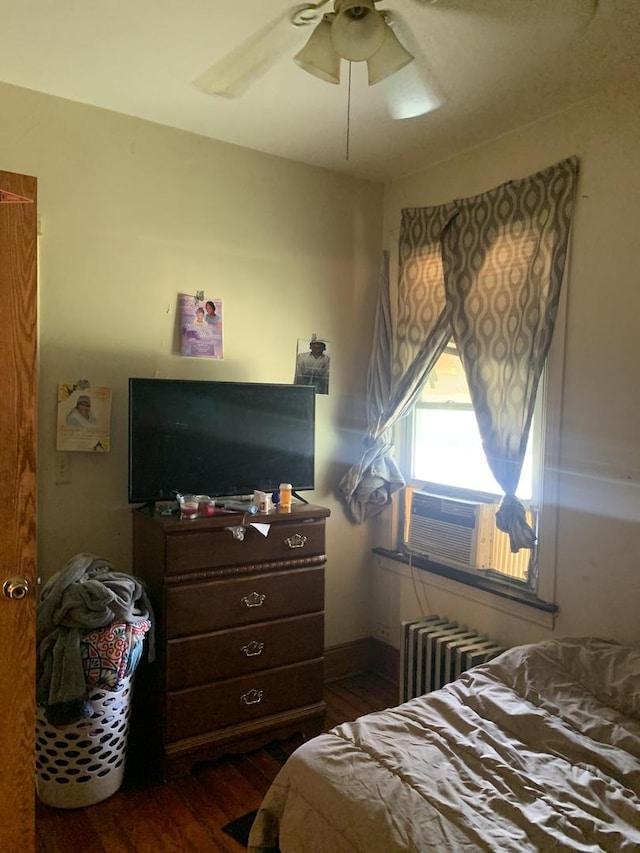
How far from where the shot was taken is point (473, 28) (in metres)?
1.96

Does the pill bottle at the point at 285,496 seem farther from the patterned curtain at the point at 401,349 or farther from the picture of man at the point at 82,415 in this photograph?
the picture of man at the point at 82,415

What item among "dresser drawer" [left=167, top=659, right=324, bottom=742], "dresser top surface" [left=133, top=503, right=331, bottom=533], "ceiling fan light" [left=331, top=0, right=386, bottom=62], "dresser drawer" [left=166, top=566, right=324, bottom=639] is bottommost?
"dresser drawer" [left=167, top=659, right=324, bottom=742]

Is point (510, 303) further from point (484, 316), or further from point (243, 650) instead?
point (243, 650)

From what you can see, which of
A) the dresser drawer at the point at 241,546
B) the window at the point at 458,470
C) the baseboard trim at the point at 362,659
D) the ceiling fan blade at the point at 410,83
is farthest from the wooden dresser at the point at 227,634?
the ceiling fan blade at the point at 410,83

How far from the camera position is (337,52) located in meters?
1.69

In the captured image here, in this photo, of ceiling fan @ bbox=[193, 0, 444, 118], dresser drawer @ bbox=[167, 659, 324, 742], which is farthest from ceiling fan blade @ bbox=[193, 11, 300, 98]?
dresser drawer @ bbox=[167, 659, 324, 742]

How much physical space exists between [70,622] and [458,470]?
189cm

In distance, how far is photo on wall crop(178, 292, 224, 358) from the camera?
2.85 m

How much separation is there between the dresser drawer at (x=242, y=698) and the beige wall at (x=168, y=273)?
603mm

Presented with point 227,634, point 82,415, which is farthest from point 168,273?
point 227,634

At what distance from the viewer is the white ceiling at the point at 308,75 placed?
6.23 ft

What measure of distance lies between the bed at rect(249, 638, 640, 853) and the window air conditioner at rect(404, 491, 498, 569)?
762 millimetres

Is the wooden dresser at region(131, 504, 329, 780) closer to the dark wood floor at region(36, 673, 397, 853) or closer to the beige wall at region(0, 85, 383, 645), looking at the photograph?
the dark wood floor at region(36, 673, 397, 853)

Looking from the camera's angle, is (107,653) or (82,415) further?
(82,415)
